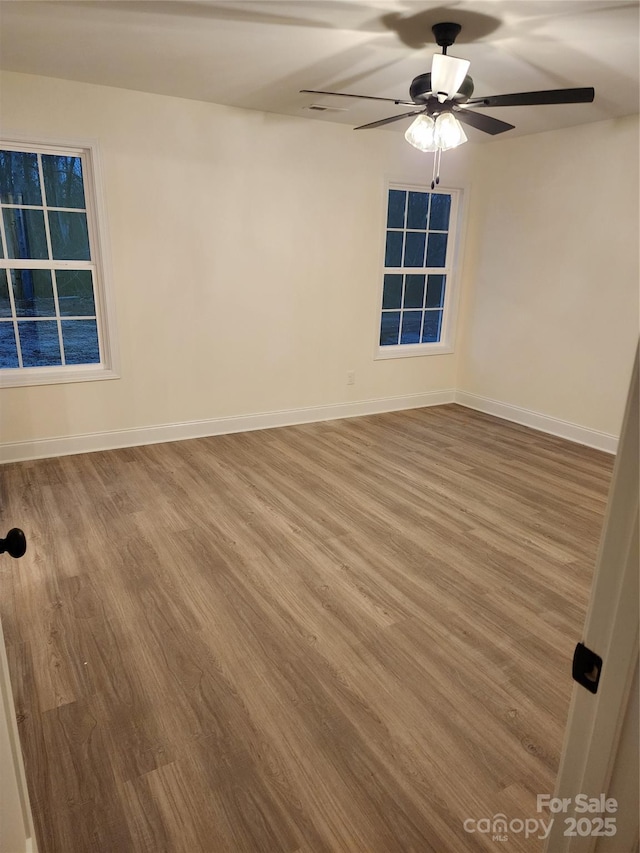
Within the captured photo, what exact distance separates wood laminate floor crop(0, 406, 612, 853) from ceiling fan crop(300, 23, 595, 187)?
2186mm

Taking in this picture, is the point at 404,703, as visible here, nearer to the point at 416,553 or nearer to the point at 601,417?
the point at 416,553

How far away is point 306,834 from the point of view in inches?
59.2

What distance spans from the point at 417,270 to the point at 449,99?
2.93 meters

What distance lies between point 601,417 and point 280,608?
3.62m

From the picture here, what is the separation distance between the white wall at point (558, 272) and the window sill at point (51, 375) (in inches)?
148

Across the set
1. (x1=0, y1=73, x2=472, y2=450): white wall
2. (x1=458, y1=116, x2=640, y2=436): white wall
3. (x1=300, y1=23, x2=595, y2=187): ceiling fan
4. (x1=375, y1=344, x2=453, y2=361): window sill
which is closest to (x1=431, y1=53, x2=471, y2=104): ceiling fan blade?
(x1=300, y1=23, x2=595, y2=187): ceiling fan

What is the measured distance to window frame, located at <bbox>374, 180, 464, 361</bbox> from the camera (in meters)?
5.41

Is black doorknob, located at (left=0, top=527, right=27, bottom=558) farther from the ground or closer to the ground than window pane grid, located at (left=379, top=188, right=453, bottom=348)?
closer to the ground

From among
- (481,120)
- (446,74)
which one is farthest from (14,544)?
(481,120)

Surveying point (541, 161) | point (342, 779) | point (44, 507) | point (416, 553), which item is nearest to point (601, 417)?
point (541, 161)

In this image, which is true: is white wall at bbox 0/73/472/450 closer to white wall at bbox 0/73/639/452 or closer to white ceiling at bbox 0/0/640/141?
white wall at bbox 0/73/639/452

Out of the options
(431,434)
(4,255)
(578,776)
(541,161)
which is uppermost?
→ (541,161)

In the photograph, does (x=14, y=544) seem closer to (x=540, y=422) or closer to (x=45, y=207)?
(x=45, y=207)

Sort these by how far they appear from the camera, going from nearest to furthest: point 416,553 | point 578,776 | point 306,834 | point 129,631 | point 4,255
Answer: point 578,776 < point 306,834 < point 129,631 < point 416,553 < point 4,255
